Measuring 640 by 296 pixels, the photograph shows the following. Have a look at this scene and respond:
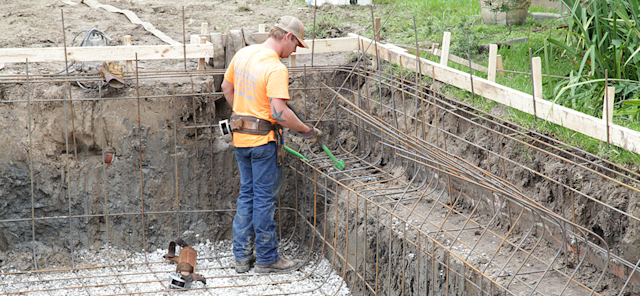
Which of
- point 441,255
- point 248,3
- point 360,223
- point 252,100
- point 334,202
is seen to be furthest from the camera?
point 248,3

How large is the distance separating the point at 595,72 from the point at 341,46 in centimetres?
236

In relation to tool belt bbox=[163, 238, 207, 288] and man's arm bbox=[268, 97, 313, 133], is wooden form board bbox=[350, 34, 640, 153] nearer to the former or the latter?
man's arm bbox=[268, 97, 313, 133]

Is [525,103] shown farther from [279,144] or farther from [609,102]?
[279,144]

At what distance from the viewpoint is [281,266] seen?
5.11 meters

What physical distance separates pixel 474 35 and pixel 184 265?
3.84 m

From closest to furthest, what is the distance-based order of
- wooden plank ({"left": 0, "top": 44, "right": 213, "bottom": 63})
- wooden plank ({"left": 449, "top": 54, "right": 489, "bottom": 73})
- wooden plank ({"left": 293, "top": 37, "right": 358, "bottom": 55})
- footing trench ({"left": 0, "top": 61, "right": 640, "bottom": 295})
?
footing trench ({"left": 0, "top": 61, "right": 640, "bottom": 295}), wooden plank ({"left": 0, "top": 44, "right": 213, "bottom": 63}), wooden plank ({"left": 449, "top": 54, "right": 489, "bottom": 73}), wooden plank ({"left": 293, "top": 37, "right": 358, "bottom": 55})

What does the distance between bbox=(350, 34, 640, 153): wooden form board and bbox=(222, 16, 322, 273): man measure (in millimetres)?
1094

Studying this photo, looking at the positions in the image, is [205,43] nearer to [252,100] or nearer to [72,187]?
[252,100]

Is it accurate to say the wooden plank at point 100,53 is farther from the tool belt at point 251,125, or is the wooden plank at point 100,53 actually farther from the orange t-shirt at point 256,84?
the tool belt at point 251,125

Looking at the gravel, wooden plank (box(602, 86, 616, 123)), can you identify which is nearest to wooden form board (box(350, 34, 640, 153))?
wooden plank (box(602, 86, 616, 123))

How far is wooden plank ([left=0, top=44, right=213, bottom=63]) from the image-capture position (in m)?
5.01

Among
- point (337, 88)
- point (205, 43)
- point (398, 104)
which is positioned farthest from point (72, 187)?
point (398, 104)

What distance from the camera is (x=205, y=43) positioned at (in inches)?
218

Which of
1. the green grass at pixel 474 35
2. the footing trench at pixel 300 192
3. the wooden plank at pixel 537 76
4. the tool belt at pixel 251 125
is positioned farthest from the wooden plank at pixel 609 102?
the tool belt at pixel 251 125
